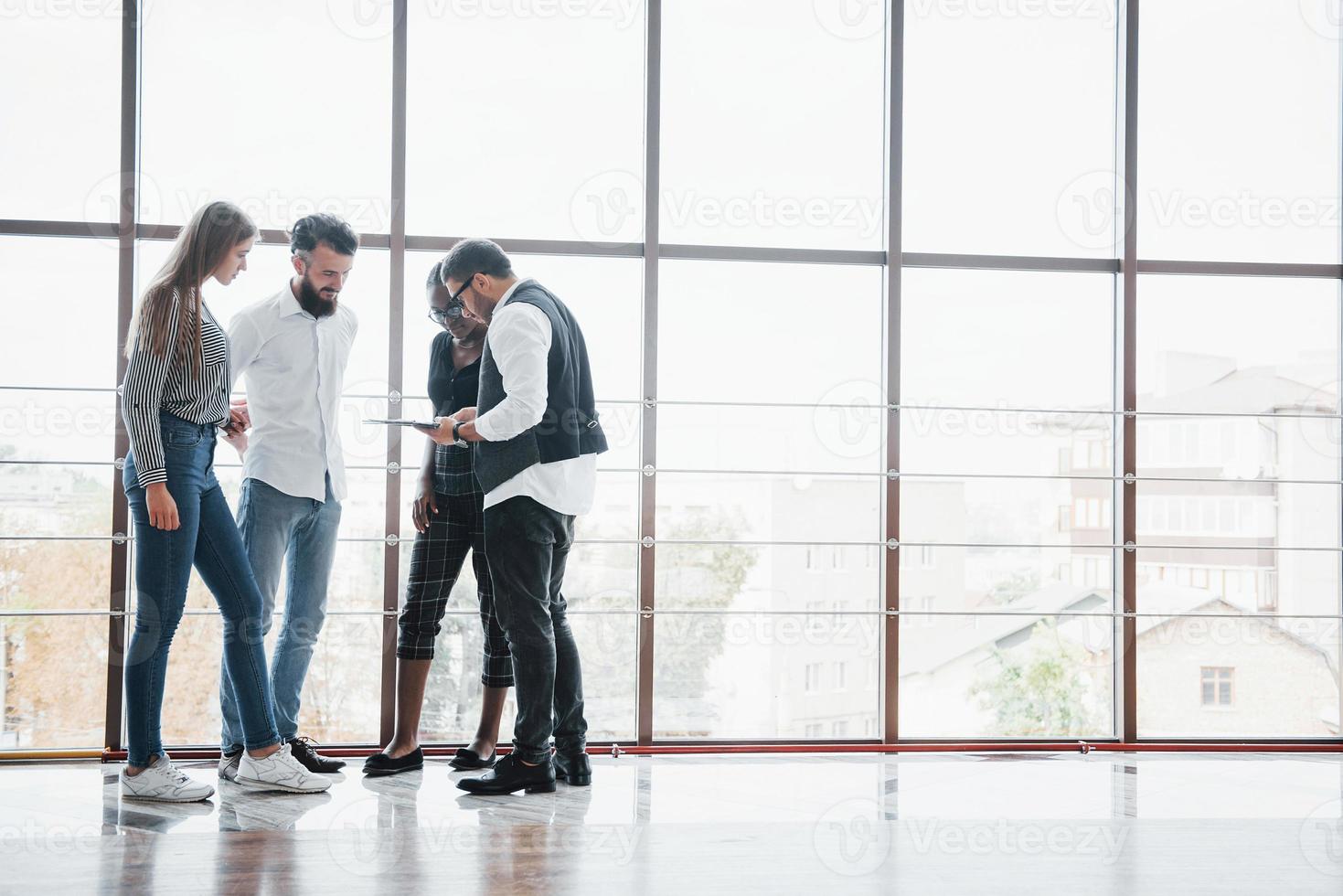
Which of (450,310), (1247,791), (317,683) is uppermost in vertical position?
(450,310)

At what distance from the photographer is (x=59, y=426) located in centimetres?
275

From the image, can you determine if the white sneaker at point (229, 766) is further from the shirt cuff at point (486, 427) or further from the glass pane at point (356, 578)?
the shirt cuff at point (486, 427)

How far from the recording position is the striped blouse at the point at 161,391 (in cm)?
A: 201

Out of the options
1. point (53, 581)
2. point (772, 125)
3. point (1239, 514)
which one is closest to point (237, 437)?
point (53, 581)

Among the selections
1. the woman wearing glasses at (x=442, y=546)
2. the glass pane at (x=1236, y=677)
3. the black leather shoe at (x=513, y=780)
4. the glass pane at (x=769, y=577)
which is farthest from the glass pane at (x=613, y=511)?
the glass pane at (x=1236, y=677)

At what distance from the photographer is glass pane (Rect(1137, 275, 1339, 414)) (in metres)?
3.06

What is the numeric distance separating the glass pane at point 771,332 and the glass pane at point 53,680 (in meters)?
1.87

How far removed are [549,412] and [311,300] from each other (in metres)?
0.71

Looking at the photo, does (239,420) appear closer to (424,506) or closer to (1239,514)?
(424,506)

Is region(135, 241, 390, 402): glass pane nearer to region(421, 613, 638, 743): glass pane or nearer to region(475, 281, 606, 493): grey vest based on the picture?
region(421, 613, 638, 743): glass pane

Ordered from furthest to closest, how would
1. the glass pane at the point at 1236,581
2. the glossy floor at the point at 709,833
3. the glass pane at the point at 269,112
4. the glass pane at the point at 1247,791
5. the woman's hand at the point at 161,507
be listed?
the glass pane at the point at 1236,581 → the glass pane at the point at 269,112 → the glass pane at the point at 1247,791 → the woman's hand at the point at 161,507 → the glossy floor at the point at 709,833

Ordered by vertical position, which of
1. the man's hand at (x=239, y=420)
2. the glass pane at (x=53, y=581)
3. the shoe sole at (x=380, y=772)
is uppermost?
the man's hand at (x=239, y=420)

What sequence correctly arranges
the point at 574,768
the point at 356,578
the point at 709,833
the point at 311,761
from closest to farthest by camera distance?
1. the point at 709,833
2. the point at 574,768
3. the point at 311,761
4. the point at 356,578

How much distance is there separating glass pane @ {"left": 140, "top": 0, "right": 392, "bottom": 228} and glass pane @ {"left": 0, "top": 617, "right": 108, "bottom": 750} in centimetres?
124
